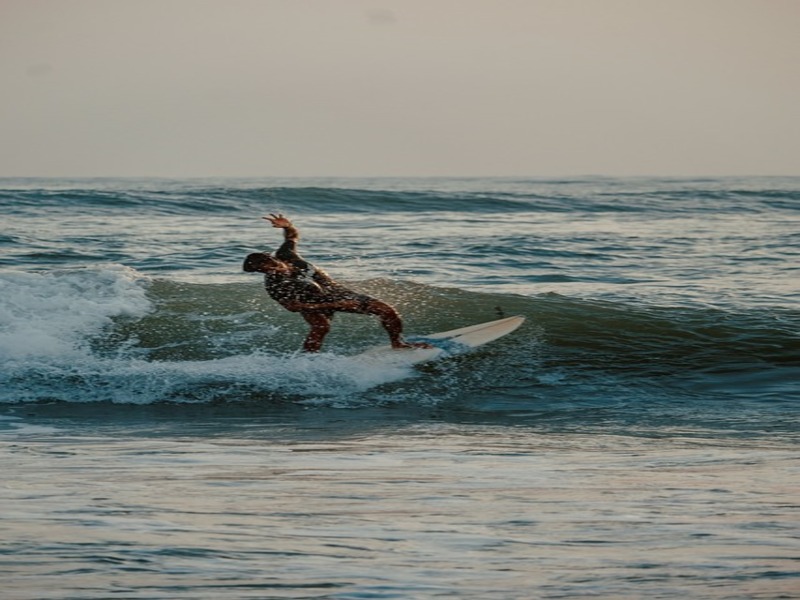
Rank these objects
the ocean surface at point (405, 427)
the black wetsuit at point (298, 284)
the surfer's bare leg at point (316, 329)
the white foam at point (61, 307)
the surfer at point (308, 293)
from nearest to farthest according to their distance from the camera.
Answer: the ocean surface at point (405, 427)
the surfer at point (308, 293)
the black wetsuit at point (298, 284)
the surfer's bare leg at point (316, 329)
the white foam at point (61, 307)

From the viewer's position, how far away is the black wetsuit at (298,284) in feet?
39.2

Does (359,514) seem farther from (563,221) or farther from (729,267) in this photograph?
(563,221)

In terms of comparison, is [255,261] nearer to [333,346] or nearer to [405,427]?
[405,427]

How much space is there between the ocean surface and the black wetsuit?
82 centimetres

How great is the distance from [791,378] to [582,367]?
7.29 feet

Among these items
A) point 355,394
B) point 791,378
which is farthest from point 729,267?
point 355,394

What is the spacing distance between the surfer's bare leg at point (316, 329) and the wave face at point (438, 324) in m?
0.18

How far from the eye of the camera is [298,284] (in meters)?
12.1

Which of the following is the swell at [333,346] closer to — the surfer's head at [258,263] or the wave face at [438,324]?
the wave face at [438,324]

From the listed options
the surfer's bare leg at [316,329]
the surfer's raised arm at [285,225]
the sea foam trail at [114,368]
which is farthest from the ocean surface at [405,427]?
the surfer's raised arm at [285,225]

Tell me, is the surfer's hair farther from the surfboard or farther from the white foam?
the white foam

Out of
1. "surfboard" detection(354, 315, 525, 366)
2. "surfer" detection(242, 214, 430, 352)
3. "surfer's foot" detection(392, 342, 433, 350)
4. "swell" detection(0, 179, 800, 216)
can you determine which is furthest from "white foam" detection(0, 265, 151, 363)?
"swell" detection(0, 179, 800, 216)

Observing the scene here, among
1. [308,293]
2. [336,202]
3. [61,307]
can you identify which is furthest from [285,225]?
[336,202]

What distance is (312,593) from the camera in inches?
204
